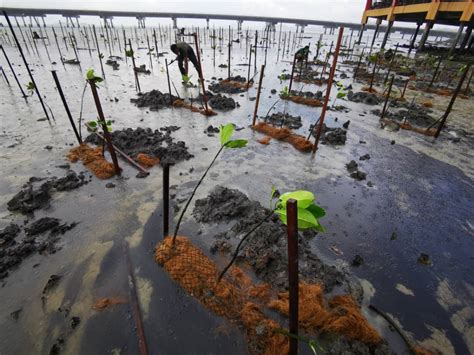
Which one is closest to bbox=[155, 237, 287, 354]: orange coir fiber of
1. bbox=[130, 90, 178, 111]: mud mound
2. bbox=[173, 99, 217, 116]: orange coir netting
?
bbox=[173, 99, 217, 116]: orange coir netting

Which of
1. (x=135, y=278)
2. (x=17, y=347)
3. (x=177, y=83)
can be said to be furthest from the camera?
→ (x=177, y=83)

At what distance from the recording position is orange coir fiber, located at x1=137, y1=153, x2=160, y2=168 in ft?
17.9

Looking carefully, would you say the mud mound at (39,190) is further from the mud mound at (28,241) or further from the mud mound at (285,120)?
the mud mound at (285,120)

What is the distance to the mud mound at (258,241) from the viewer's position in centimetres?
313

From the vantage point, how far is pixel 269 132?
7066 mm

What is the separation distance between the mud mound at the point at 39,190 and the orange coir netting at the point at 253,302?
2575mm

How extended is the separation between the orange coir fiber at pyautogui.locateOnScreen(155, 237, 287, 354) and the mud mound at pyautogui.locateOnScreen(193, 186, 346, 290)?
0.29 meters

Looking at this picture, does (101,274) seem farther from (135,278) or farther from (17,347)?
(17,347)

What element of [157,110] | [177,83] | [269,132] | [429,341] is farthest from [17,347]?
[177,83]

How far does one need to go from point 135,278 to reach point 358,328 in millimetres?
2693

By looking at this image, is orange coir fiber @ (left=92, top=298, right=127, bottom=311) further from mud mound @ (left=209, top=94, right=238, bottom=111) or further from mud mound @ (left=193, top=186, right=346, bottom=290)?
mud mound @ (left=209, top=94, right=238, bottom=111)

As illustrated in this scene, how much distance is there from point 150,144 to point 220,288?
4.58 meters

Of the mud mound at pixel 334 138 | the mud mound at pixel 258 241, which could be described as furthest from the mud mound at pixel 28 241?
the mud mound at pixel 334 138

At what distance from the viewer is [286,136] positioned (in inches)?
267
